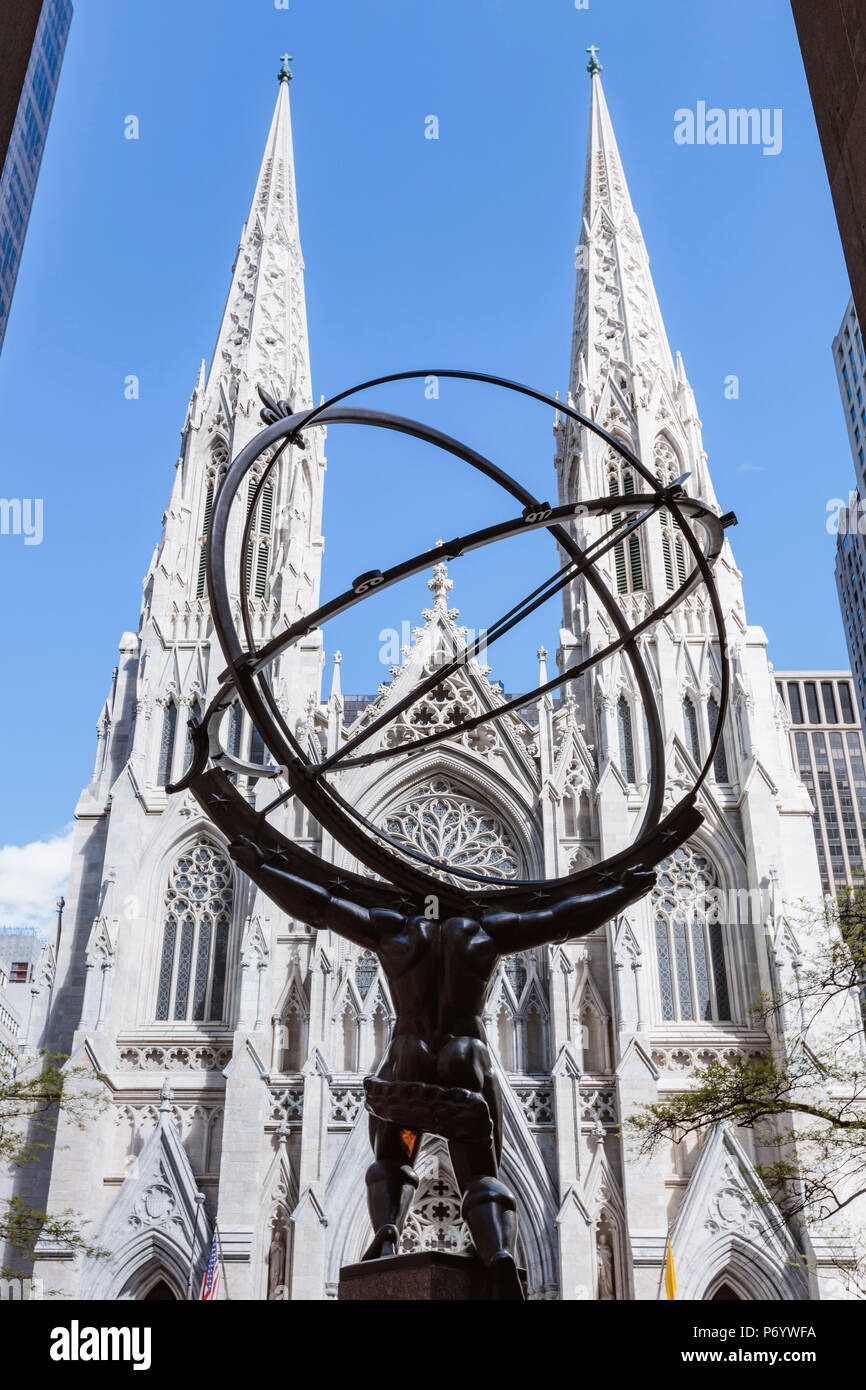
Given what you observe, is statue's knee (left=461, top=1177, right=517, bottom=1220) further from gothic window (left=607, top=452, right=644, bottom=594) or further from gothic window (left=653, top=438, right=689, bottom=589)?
gothic window (left=653, top=438, right=689, bottom=589)

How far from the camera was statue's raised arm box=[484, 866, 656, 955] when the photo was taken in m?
10.2

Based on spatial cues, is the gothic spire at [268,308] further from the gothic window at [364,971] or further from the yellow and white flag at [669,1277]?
the yellow and white flag at [669,1277]

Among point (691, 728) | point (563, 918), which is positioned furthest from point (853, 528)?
point (563, 918)

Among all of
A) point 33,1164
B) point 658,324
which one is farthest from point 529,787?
point 658,324

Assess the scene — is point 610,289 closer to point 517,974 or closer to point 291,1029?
point 517,974

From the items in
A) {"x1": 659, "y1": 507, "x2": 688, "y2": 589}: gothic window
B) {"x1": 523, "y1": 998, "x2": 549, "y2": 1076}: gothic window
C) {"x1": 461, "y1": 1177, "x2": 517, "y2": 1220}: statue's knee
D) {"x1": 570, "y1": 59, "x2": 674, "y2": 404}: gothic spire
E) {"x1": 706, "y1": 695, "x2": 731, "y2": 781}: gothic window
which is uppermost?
{"x1": 570, "y1": 59, "x2": 674, "y2": 404}: gothic spire

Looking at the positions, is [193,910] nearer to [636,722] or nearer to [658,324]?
[636,722]

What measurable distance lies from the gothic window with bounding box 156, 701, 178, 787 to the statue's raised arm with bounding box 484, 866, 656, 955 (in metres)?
20.0

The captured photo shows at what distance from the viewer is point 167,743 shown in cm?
2988

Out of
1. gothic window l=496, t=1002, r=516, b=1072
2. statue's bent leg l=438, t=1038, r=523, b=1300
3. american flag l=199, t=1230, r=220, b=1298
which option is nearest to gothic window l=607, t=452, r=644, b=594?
gothic window l=496, t=1002, r=516, b=1072

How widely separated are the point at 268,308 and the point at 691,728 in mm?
18663

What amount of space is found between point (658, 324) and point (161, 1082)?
25.0m

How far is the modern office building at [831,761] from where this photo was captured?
80.9 meters

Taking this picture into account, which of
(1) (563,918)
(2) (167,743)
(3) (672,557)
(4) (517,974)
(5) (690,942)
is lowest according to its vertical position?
(1) (563,918)
